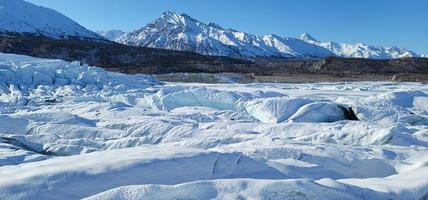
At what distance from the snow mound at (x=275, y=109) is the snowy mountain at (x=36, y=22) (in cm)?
10010

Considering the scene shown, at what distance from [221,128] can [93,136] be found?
9.51 ft

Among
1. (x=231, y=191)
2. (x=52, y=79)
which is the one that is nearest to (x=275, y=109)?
(x=231, y=191)

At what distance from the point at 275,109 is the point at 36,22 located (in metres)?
118

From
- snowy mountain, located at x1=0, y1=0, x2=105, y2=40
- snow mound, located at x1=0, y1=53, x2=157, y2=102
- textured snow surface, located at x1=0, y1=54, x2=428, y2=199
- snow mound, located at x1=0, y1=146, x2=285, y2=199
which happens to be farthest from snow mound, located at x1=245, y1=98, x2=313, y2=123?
snowy mountain, located at x1=0, y1=0, x2=105, y2=40

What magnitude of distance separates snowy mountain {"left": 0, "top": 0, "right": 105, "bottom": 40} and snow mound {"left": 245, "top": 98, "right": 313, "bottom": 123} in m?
100

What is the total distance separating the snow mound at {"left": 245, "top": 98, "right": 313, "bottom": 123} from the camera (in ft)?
42.5

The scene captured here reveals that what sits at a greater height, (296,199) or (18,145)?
(296,199)

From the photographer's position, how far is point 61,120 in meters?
12.0

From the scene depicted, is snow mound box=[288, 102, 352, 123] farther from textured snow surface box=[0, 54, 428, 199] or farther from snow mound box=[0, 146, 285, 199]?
snow mound box=[0, 146, 285, 199]

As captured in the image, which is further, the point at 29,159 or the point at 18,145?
the point at 18,145

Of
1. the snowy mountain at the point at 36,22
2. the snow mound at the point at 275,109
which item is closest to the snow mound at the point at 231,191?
the snow mound at the point at 275,109

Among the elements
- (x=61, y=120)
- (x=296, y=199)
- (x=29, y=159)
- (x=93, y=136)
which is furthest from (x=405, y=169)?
(x=61, y=120)

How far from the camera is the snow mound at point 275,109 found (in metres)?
12.9

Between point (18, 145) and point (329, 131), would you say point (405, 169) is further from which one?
point (18, 145)
